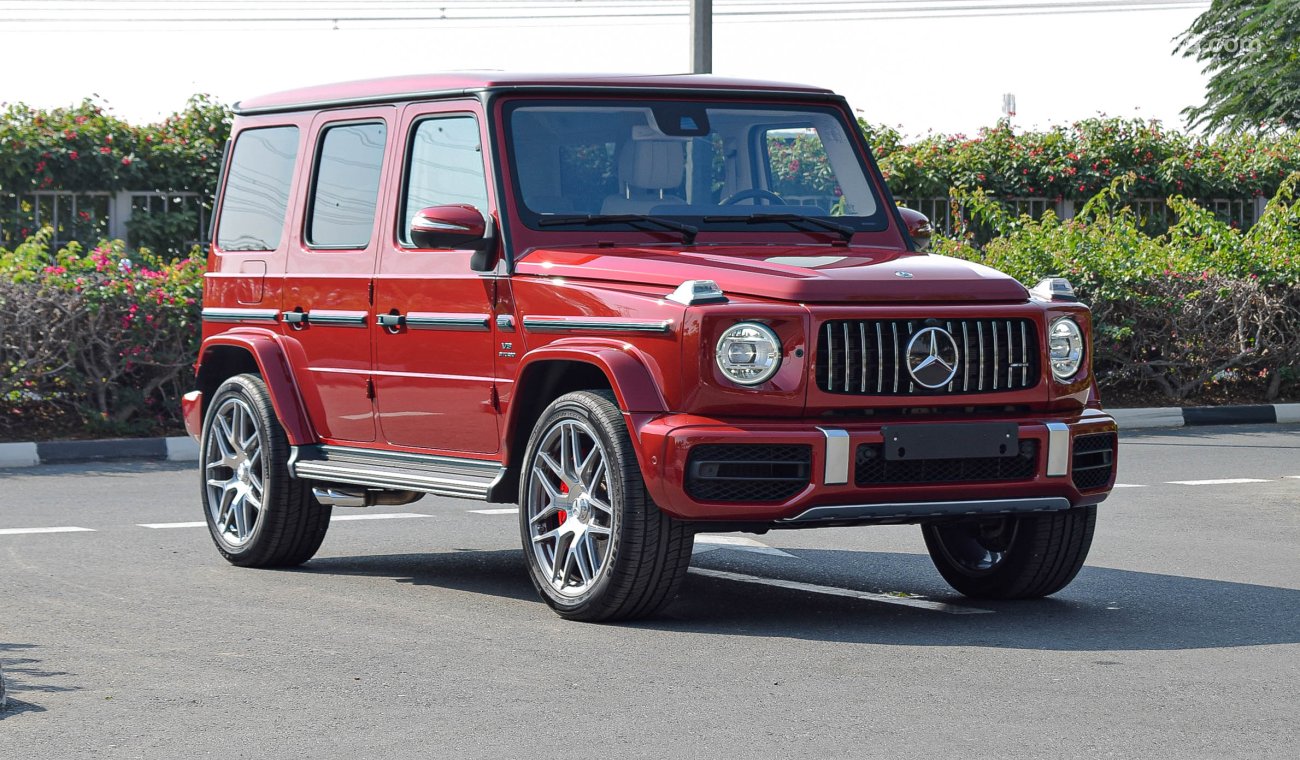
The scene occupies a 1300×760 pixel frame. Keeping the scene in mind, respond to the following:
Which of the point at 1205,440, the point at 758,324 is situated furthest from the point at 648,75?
the point at 1205,440

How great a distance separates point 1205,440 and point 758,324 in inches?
397

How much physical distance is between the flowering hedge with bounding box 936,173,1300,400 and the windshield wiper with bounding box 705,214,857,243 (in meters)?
10.1

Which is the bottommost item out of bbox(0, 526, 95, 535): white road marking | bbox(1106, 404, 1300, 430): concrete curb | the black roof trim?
bbox(0, 526, 95, 535): white road marking

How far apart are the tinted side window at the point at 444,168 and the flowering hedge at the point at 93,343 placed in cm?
736

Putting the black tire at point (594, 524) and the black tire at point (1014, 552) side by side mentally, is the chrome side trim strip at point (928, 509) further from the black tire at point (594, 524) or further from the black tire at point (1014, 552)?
the black tire at point (594, 524)

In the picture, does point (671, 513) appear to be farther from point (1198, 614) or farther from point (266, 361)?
point (266, 361)

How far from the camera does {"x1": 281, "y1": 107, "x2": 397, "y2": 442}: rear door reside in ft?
28.0

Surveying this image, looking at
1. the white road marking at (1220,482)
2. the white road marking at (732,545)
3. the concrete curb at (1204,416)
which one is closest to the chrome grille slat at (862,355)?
the white road marking at (732,545)

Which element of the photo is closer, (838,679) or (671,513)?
(838,679)

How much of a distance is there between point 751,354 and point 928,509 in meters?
0.83

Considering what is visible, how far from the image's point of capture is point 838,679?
6.17 m

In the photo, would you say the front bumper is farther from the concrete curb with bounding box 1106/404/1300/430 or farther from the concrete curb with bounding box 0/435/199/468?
the concrete curb with bounding box 1106/404/1300/430

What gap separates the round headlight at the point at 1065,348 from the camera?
7363 mm

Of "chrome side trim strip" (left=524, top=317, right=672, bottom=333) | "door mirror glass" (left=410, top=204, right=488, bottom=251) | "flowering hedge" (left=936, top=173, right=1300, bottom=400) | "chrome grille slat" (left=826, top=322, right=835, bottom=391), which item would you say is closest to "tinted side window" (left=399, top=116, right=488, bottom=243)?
"door mirror glass" (left=410, top=204, right=488, bottom=251)
